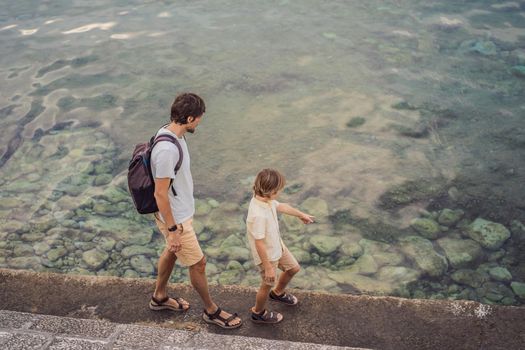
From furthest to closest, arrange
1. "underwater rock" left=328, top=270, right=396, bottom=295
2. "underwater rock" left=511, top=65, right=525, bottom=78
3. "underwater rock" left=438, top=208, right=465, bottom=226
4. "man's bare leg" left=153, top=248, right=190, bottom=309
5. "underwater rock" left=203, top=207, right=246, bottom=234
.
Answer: "underwater rock" left=511, top=65, right=525, bottom=78, "underwater rock" left=203, top=207, right=246, bottom=234, "underwater rock" left=438, top=208, right=465, bottom=226, "underwater rock" left=328, top=270, right=396, bottom=295, "man's bare leg" left=153, top=248, right=190, bottom=309

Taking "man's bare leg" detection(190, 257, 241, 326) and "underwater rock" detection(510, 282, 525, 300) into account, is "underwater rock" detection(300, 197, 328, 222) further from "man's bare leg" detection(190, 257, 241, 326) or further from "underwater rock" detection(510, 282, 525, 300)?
"man's bare leg" detection(190, 257, 241, 326)

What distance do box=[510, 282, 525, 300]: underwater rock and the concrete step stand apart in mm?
2702

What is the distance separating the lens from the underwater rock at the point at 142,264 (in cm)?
523

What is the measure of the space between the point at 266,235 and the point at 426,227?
9.82ft

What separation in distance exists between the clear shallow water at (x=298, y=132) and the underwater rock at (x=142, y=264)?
0.07 ft

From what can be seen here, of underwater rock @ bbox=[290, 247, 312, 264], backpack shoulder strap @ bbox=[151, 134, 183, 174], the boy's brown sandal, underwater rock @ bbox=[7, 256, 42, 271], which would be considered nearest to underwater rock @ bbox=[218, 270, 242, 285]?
underwater rock @ bbox=[290, 247, 312, 264]

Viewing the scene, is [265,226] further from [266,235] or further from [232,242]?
[232,242]

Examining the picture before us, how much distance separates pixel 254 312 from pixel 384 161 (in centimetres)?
376

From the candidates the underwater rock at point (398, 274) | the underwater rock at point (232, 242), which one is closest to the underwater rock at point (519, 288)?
the underwater rock at point (398, 274)

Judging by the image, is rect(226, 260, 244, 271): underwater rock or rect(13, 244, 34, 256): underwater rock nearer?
rect(226, 260, 244, 271): underwater rock

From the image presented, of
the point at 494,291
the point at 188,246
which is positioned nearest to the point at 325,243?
the point at 494,291

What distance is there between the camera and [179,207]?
3.10 meters

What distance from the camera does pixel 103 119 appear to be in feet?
25.8

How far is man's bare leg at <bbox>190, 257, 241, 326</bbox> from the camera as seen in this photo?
10.6ft
